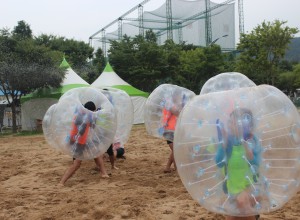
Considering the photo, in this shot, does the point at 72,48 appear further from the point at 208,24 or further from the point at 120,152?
the point at 120,152

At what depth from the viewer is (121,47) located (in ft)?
81.3

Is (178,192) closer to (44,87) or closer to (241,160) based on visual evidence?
(241,160)

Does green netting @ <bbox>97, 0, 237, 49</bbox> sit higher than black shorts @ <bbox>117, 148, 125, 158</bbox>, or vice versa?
green netting @ <bbox>97, 0, 237, 49</bbox>

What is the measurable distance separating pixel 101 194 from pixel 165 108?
6.31ft

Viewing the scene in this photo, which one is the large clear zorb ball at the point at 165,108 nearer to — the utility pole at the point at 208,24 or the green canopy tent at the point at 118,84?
the green canopy tent at the point at 118,84

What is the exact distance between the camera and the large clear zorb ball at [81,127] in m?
5.54

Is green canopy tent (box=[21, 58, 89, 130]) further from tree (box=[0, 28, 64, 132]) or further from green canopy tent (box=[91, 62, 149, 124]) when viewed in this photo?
green canopy tent (box=[91, 62, 149, 124])

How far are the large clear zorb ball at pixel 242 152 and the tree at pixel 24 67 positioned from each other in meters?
16.5

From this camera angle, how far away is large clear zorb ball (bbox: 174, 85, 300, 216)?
2.62m

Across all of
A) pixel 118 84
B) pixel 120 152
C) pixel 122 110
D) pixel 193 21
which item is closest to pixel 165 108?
pixel 122 110

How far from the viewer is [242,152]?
2.61m

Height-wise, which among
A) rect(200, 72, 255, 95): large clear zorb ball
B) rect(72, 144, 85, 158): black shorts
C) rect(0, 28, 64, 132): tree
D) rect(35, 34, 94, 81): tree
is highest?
rect(35, 34, 94, 81): tree

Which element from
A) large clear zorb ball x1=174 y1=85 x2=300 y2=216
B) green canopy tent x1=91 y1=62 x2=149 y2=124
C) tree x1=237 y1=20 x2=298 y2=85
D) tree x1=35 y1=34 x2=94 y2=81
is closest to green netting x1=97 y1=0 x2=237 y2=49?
tree x1=35 y1=34 x2=94 y2=81

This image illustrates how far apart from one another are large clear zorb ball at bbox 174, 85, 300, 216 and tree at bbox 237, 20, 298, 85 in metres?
17.8
